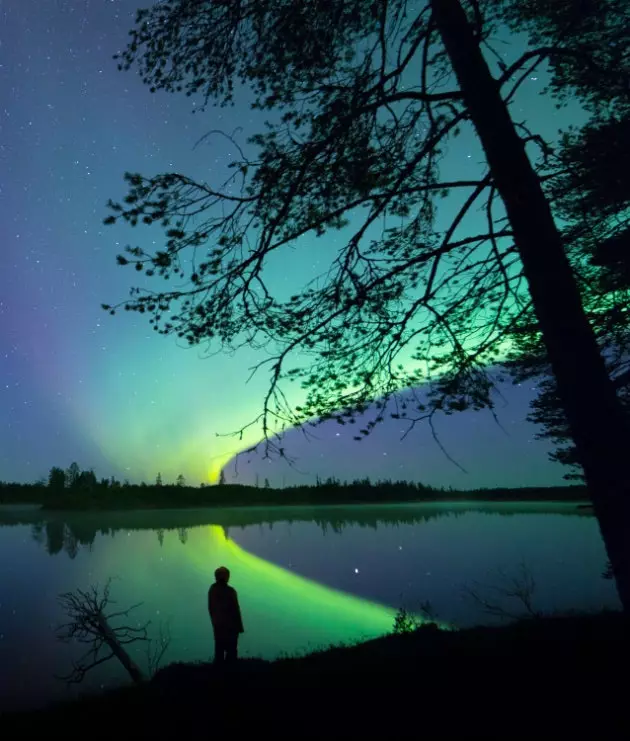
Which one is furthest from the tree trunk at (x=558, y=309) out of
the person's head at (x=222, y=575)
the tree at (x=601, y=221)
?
the person's head at (x=222, y=575)

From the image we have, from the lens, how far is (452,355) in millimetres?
7191

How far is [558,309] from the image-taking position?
4875 mm

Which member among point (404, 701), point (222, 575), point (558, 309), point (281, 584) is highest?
point (558, 309)

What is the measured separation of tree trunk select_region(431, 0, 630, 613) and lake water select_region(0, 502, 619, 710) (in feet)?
68.7

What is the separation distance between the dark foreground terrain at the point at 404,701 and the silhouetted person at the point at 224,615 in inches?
14.5

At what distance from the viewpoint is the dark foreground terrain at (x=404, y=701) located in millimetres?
4148

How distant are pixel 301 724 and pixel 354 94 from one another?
777 centimetres

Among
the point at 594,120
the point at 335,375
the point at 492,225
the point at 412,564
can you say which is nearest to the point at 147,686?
the point at 335,375

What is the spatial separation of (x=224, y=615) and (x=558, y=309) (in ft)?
22.5

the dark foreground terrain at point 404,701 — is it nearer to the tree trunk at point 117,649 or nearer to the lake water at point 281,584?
the tree trunk at point 117,649

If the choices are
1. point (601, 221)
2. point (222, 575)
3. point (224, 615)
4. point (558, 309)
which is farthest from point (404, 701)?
point (601, 221)

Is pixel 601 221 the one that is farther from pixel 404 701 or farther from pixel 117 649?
pixel 117 649

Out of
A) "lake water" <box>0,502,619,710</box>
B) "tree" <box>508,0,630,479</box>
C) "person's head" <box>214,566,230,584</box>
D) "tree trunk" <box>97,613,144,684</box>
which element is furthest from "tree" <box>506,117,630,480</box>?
"lake water" <box>0,502,619,710</box>

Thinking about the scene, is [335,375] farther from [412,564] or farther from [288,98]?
[412,564]
